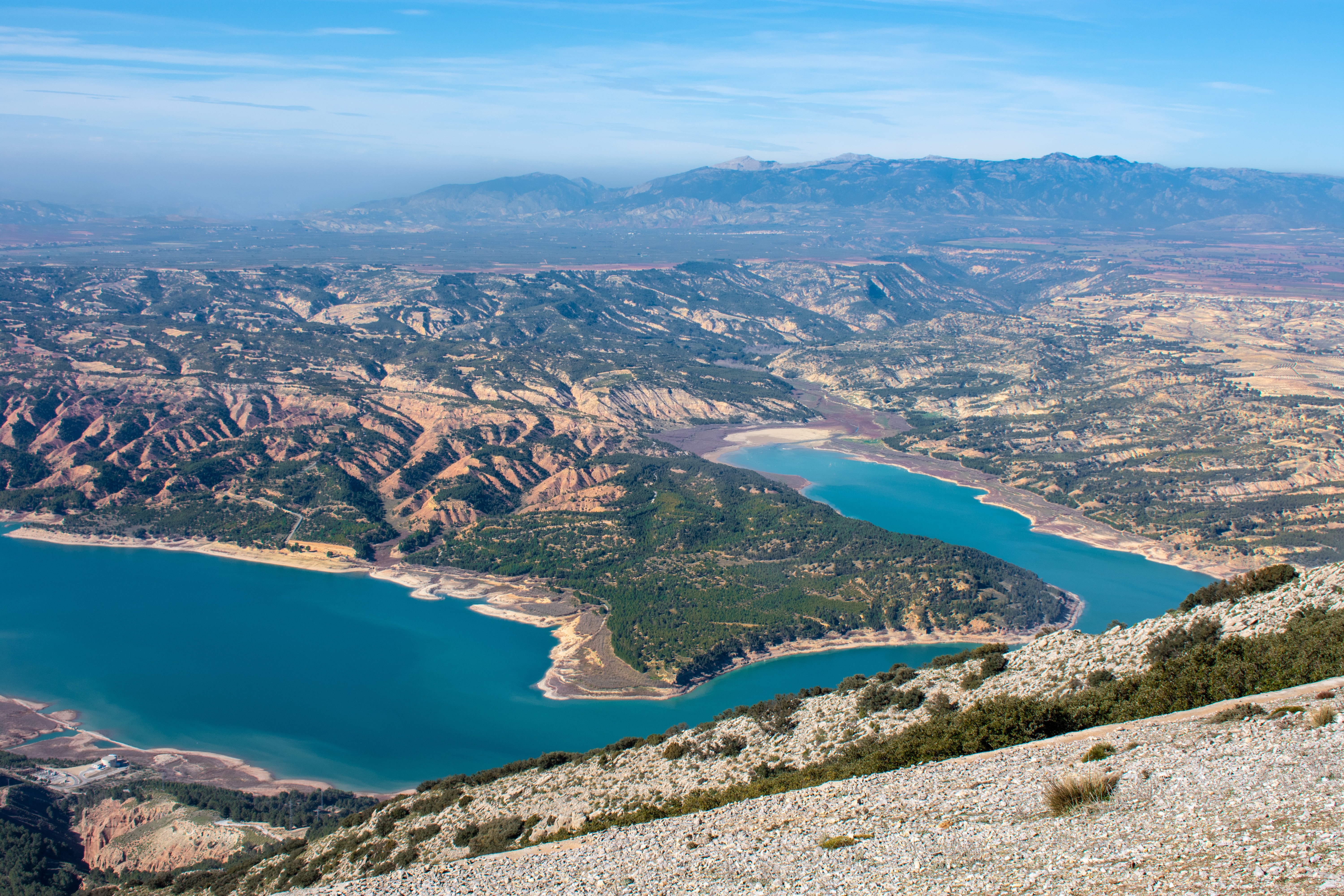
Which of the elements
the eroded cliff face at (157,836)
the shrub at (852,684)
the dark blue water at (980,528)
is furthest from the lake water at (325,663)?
the shrub at (852,684)

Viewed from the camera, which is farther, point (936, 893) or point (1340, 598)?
→ point (1340, 598)

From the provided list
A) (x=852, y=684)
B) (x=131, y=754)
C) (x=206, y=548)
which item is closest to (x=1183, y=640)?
(x=852, y=684)

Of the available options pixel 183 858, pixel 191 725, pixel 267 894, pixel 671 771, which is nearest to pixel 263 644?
pixel 191 725

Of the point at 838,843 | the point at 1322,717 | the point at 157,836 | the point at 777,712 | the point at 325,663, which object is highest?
the point at 1322,717

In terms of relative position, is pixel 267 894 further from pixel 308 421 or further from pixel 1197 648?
pixel 308 421

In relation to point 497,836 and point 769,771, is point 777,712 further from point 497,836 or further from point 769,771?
point 497,836

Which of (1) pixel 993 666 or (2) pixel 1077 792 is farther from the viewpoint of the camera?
(1) pixel 993 666
